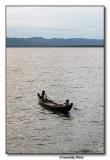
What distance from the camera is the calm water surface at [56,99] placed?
3.72m

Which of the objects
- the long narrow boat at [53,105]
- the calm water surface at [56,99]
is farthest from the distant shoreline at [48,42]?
the long narrow boat at [53,105]

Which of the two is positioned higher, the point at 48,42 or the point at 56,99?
the point at 48,42

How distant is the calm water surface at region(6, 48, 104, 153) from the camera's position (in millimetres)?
Answer: 3721

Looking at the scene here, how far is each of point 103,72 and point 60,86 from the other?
34cm

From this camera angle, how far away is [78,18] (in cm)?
374

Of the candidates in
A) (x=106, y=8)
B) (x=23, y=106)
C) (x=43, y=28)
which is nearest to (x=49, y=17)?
(x=43, y=28)

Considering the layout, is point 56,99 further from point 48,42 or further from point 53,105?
point 48,42

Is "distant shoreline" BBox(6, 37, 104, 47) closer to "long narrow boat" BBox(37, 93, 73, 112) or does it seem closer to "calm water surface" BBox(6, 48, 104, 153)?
"calm water surface" BBox(6, 48, 104, 153)

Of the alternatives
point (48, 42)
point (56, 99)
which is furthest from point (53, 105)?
point (48, 42)

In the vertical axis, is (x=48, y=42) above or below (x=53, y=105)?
above

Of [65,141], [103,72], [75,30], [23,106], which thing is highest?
[75,30]

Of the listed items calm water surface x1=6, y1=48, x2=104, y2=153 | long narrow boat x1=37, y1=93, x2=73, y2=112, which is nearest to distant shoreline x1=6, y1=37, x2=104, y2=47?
calm water surface x1=6, y1=48, x2=104, y2=153

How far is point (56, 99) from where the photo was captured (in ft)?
12.4
